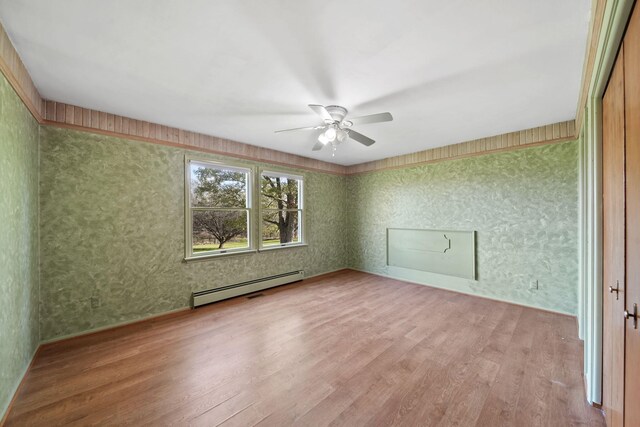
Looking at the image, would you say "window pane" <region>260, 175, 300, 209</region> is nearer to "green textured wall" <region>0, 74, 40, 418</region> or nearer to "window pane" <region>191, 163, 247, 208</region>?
"window pane" <region>191, 163, 247, 208</region>

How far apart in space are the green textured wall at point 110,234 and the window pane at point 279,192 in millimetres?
1378

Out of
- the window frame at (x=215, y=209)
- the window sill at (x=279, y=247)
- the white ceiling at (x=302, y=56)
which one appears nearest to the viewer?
the white ceiling at (x=302, y=56)

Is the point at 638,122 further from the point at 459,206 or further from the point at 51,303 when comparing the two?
the point at 51,303

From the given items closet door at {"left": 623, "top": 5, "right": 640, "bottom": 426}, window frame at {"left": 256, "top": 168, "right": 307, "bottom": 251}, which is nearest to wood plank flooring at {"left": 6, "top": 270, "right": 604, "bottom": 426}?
closet door at {"left": 623, "top": 5, "right": 640, "bottom": 426}

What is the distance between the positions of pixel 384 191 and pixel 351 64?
374 centimetres

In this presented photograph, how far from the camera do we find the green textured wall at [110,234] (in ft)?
8.98

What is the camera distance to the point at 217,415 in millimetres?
1729

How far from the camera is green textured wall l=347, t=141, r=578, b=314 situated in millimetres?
3441

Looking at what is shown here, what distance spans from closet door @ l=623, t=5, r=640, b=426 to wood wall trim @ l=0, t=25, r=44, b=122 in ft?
11.3

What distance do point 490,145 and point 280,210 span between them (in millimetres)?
3768

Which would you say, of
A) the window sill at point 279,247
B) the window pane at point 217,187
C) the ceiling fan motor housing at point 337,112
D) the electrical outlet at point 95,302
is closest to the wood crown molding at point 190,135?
the window pane at point 217,187

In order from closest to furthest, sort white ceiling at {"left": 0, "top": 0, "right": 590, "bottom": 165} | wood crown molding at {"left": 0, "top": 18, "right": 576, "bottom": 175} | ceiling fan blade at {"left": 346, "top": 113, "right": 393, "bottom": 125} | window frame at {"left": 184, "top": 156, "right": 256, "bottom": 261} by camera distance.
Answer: white ceiling at {"left": 0, "top": 0, "right": 590, "bottom": 165}
wood crown molding at {"left": 0, "top": 18, "right": 576, "bottom": 175}
ceiling fan blade at {"left": 346, "top": 113, "right": 393, "bottom": 125}
window frame at {"left": 184, "top": 156, "right": 256, "bottom": 261}

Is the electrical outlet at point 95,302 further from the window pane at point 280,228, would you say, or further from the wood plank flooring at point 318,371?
the window pane at point 280,228

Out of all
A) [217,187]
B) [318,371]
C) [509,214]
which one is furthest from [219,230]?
[509,214]
